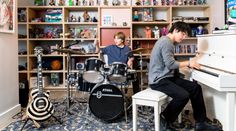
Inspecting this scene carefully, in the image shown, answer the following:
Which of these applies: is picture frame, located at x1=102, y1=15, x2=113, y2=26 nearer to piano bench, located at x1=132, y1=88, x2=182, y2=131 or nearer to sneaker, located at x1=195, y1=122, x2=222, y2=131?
piano bench, located at x1=132, y1=88, x2=182, y2=131

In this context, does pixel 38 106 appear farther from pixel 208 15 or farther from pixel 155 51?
pixel 208 15

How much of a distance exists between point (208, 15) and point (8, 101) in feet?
12.7

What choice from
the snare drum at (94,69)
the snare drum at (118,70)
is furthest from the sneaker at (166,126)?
the snare drum at (94,69)

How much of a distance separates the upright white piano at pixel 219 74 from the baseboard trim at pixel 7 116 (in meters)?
2.31

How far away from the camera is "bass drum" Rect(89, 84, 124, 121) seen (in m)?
3.21

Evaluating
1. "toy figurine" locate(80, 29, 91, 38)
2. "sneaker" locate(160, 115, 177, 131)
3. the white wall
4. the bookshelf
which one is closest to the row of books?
the bookshelf

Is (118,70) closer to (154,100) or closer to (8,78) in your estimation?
(154,100)

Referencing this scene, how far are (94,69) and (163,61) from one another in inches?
34.2

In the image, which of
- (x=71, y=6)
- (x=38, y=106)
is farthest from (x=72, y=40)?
(x=38, y=106)

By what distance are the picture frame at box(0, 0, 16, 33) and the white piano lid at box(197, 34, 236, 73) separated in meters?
2.43

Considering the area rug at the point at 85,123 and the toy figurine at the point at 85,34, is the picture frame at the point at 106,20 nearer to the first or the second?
the toy figurine at the point at 85,34

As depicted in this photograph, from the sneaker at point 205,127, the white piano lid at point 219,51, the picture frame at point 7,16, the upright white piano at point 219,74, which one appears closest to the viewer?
the upright white piano at point 219,74

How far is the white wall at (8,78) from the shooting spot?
329 cm

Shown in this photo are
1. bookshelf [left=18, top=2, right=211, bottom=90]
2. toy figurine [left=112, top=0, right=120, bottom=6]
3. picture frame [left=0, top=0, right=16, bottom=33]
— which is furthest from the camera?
toy figurine [left=112, top=0, right=120, bottom=6]
